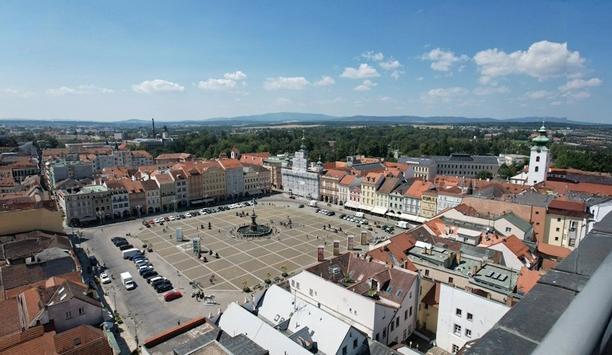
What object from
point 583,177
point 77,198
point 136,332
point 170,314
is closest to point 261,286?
point 170,314

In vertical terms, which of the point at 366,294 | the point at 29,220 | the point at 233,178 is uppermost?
the point at 29,220

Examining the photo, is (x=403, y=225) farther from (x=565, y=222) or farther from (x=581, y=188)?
(x=581, y=188)

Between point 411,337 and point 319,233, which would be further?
A: point 319,233

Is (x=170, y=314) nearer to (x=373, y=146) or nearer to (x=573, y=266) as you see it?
(x=573, y=266)

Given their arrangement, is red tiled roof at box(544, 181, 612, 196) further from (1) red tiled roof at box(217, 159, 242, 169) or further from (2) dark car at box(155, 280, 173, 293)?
(1) red tiled roof at box(217, 159, 242, 169)

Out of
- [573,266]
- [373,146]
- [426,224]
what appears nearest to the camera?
[573,266]

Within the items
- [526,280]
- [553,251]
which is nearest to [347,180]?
[553,251]
